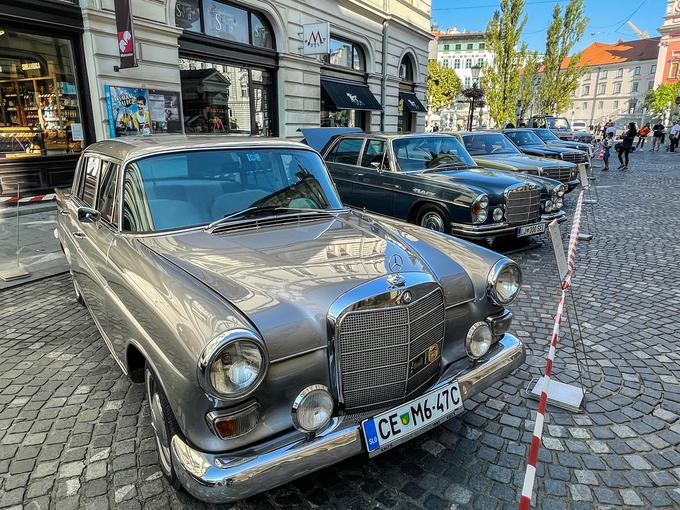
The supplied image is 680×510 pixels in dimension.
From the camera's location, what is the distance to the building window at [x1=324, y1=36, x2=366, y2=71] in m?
17.8

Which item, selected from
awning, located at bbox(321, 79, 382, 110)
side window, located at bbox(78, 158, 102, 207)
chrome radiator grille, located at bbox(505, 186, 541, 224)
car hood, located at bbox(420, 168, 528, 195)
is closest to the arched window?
awning, located at bbox(321, 79, 382, 110)

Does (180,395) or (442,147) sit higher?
(442,147)

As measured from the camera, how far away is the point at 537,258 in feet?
22.1

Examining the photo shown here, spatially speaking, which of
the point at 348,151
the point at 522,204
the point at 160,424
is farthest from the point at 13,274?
the point at 522,204

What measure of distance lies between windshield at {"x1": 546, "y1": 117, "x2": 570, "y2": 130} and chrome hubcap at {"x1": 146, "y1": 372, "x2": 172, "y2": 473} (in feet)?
87.8

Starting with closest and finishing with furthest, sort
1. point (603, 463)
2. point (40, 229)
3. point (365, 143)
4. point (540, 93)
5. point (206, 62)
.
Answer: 1. point (603, 463)
2. point (365, 143)
3. point (40, 229)
4. point (206, 62)
5. point (540, 93)

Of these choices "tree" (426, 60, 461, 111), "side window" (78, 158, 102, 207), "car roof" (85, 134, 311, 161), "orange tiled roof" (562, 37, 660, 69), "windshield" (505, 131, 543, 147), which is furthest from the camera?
"orange tiled roof" (562, 37, 660, 69)

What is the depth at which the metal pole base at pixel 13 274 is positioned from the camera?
224 inches

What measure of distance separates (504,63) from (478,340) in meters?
29.8

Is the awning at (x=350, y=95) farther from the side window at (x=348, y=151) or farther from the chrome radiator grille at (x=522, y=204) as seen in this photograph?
the chrome radiator grille at (x=522, y=204)

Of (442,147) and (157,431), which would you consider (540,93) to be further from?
(157,431)

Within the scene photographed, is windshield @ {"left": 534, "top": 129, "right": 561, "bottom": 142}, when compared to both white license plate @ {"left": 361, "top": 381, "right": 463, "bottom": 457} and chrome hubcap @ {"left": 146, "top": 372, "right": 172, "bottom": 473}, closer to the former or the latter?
white license plate @ {"left": 361, "top": 381, "right": 463, "bottom": 457}

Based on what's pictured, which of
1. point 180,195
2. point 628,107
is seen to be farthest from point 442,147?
point 628,107

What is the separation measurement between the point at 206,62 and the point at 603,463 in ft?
43.6
